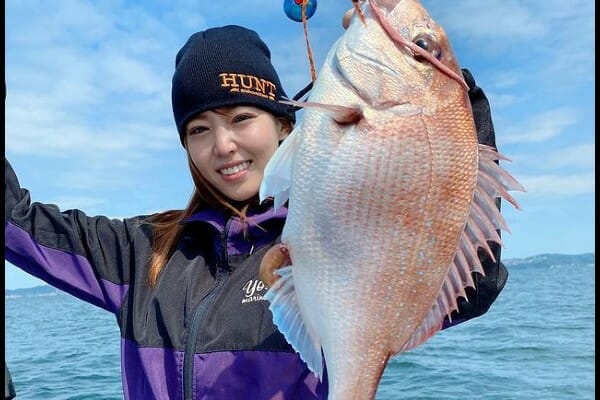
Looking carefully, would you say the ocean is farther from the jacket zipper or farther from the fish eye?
the fish eye

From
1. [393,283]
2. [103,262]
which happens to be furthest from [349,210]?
[103,262]

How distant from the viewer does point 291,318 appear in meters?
1.62

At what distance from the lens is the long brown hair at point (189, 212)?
8.32ft

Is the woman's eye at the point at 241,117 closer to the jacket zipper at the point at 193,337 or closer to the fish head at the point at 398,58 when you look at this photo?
the jacket zipper at the point at 193,337

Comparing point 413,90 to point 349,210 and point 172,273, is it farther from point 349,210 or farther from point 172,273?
point 172,273

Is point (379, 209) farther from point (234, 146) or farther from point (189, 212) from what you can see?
point (189, 212)

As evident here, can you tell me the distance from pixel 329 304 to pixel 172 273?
115 centimetres

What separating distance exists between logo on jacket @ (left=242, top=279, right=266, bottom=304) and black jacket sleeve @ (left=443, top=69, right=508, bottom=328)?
2.55ft

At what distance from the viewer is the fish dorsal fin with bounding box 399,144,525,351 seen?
1559 millimetres

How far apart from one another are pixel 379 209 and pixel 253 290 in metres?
0.96

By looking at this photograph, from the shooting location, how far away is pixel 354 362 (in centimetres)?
155

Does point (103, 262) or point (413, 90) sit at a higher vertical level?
point (413, 90)

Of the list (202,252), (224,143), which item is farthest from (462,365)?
(224,143)

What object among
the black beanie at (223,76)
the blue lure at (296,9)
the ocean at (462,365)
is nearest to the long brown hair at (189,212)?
the black beanie at (223,76)
